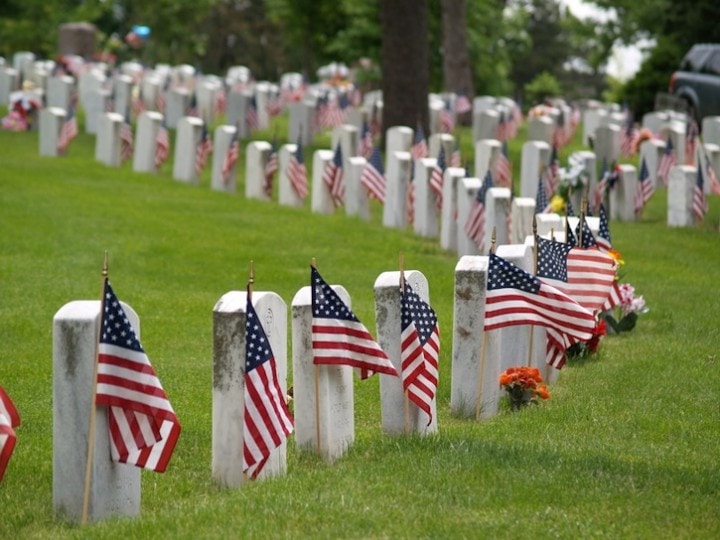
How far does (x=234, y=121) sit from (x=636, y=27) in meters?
15.0

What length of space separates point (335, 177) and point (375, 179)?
79 cm

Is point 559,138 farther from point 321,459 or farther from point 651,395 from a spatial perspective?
point 321,459

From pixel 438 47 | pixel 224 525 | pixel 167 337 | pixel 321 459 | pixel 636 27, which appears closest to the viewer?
pixel 224 525

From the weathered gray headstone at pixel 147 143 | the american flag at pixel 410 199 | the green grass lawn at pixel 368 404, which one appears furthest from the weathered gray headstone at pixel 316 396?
the weathered gray headstone at pixel 147 143

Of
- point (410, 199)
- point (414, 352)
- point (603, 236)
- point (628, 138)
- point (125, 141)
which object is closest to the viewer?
point (414, 352)

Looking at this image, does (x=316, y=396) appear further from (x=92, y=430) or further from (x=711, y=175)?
(x=711, y=175)

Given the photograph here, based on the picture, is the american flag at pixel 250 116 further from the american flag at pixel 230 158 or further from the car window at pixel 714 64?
the car window at pixel 714 64

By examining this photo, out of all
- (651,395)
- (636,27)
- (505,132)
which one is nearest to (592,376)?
(651,395)

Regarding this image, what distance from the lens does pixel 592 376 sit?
35.7 ft

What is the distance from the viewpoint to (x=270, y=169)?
69.3 ft

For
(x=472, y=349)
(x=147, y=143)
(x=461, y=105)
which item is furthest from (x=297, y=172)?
(x=461, y=105)

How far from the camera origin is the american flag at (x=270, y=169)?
830 inches

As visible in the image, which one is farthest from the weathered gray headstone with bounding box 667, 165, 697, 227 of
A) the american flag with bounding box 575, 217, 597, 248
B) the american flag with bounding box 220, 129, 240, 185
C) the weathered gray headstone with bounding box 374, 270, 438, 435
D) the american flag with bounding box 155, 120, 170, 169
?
the weathered gray headstone with bounding box 374, 270, 438, 435

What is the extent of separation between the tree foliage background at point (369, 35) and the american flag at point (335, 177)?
21.6 ft
